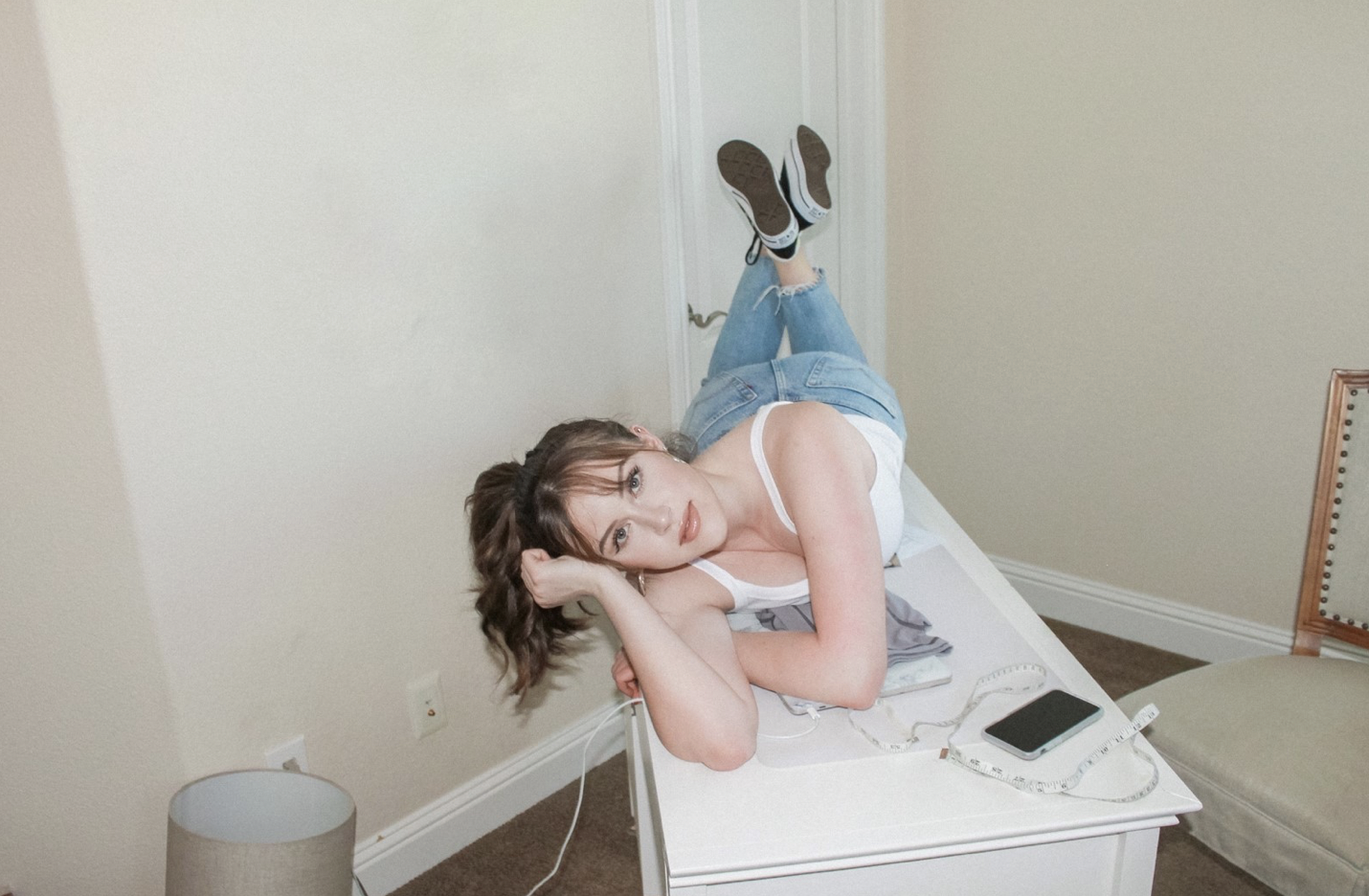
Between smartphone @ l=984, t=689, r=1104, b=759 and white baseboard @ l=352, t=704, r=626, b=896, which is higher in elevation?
smartphone @ l=984, t=689, r=1104, b=759

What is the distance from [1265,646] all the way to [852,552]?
1.63 m

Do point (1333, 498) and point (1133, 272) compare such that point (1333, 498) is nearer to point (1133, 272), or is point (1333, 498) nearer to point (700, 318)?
point (1133, 272)

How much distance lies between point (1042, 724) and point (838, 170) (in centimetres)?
196

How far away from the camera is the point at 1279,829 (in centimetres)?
137

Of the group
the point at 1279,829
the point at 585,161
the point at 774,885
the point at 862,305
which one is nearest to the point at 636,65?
the point at 585,161

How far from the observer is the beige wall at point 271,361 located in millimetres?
1403

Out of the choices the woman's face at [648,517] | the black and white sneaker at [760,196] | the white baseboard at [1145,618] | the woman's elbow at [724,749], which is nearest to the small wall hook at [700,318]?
the black and white sneaker at [760,196]

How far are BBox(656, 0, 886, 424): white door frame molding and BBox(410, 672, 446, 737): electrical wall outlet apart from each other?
808 mm

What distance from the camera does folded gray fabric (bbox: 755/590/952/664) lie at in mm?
1375

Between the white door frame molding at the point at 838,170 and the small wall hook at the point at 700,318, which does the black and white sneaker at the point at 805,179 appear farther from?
the small wall hook at the point at 700,318

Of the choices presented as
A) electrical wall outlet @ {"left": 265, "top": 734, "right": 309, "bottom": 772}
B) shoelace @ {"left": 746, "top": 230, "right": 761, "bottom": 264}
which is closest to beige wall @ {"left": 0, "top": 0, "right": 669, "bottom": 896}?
electrical wall outlet @ {"left": 265, "top": 734, "right": 309, "bottom": 772}

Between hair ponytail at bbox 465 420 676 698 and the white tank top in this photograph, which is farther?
the white tank top

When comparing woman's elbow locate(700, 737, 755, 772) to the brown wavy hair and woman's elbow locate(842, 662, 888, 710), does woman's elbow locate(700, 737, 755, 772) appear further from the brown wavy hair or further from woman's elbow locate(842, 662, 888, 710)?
the brown wavy hair

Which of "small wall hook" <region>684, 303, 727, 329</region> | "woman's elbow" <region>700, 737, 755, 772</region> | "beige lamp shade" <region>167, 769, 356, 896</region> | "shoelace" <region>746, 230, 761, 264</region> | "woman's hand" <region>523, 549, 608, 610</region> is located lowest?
"beige lamp shade" <region>167, 769, 356, 896</region>
